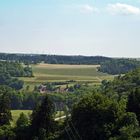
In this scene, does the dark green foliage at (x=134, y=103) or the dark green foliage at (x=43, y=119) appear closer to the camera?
the dark green foliage at (x=134, y=103)

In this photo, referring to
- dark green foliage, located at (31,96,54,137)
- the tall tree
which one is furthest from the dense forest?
the tall tree

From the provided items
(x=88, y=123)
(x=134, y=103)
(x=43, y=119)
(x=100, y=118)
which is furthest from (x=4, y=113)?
(x=134, y=103)

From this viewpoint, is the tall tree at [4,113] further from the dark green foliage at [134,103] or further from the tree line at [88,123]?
the dark green foliage at [134,103]

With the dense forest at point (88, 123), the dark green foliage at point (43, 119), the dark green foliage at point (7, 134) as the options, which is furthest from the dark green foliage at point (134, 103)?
the dark green foliage at point (7, 134)

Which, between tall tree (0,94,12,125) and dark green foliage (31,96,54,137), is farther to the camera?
tall tree (0,94,12,125)

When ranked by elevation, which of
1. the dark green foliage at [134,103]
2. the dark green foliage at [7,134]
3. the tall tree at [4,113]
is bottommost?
the dark green foliage at [7,134]

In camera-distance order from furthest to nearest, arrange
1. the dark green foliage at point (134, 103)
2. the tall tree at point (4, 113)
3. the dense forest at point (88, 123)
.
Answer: the tall tree at point (4, 113), the dark green foliage at point (134, 103), the dense forest at point (88, 123)

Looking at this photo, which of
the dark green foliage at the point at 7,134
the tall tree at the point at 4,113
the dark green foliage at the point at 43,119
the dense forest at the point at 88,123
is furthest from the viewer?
the tall tree at the point at 4,113

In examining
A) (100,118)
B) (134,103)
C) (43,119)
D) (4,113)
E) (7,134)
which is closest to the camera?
(100,118)

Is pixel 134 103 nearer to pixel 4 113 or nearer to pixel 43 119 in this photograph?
pixel 43 119

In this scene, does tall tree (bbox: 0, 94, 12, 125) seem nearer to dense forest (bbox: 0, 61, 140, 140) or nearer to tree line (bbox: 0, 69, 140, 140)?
dense forest (bbox: 0, 61, 140, 140)

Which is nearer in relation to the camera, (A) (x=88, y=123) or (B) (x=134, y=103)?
(A) (x=88, y=123)

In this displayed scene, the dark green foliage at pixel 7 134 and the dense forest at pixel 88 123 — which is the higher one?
the dense forest at pixel 88 123
